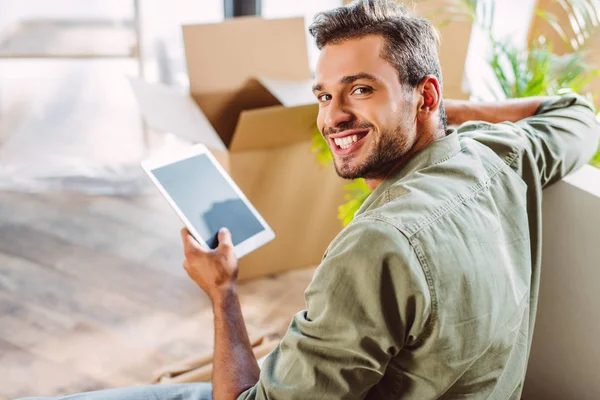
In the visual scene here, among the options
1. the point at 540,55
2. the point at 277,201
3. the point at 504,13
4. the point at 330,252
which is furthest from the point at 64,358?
the point at 504,13

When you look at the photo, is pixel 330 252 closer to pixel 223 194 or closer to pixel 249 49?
pixel 223 194

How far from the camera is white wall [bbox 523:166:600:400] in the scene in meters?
1.08

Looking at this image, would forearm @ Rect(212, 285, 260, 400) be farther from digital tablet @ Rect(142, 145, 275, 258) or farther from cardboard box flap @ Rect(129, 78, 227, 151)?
cardboard box flap @ Rect(129, 78, 227, 151)

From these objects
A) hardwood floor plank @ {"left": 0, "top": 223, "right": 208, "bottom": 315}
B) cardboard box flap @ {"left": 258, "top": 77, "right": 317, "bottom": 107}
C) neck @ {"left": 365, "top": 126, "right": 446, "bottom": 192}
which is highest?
neck @ {"left": 365, "top": 126, "right": 446, "bottom": 192}

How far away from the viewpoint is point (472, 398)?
83cm

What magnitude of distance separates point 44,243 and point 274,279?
33.0 inches

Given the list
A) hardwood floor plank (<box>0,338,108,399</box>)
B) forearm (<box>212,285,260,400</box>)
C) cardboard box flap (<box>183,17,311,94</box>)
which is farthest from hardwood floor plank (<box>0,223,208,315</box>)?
forearm (<box>212,285,260,400</box>)

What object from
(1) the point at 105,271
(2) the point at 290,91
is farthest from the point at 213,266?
(1) the point at 105,271

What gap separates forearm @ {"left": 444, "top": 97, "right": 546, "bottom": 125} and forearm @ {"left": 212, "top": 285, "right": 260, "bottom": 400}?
1.98ft

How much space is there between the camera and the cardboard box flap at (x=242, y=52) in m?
1.82

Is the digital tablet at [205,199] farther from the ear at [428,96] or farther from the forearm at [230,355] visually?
the ear at [428,96]

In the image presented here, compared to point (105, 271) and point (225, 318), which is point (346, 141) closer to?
point (225, 318)

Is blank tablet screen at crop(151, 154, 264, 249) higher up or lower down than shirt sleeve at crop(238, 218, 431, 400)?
lower down

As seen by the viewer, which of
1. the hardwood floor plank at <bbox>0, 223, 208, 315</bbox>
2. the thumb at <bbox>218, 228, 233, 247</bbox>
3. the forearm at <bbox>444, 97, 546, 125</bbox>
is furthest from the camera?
the hardwood floor plank at <bbox>0, 223, 208, 315</bbox>
